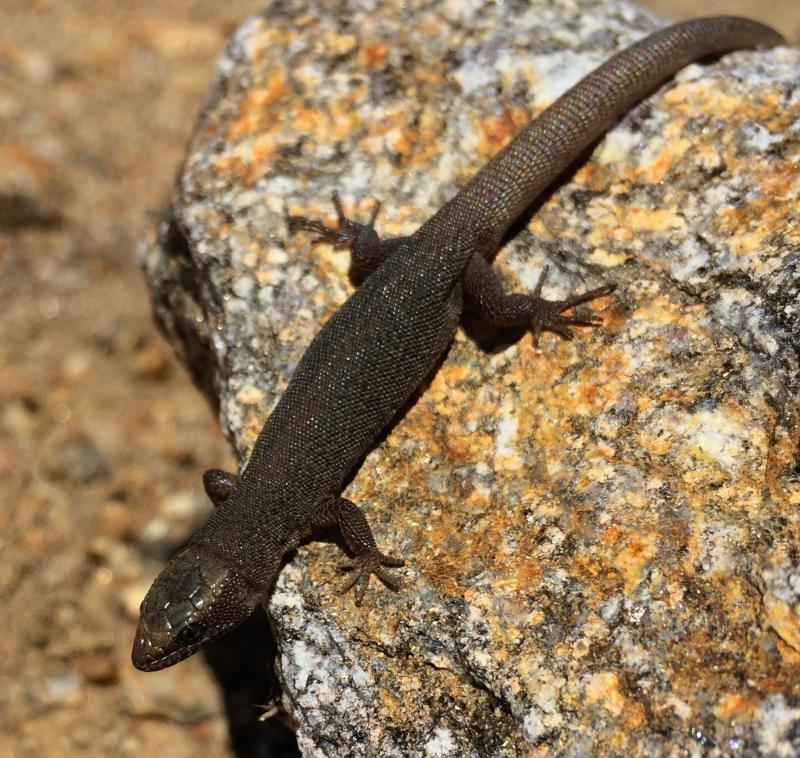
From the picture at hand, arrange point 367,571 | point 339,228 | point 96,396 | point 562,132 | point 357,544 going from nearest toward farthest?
point 367,571, point 357,544, point 562,132, point 339,228, point 96,396

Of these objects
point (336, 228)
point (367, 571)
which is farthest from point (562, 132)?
point (367, 571)

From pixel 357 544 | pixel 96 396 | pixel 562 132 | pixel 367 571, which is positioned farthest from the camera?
pixel 96 396

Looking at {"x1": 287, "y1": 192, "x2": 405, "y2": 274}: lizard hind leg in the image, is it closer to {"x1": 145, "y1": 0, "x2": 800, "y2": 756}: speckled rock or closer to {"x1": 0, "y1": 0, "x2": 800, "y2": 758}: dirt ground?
{"x1": 145, "y1": 0, "x2": 800, "y2": 756}: speckled rock

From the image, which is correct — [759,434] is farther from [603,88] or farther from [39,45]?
[39,45]

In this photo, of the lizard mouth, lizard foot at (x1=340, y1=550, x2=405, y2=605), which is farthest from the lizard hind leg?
the lizard mouth

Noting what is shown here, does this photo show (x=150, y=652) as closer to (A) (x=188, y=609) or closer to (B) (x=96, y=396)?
(A) (x=188, y=609)

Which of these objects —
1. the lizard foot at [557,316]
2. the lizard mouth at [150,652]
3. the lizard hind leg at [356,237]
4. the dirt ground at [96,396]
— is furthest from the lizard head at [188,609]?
Result: the lizard foot at [557,316]
